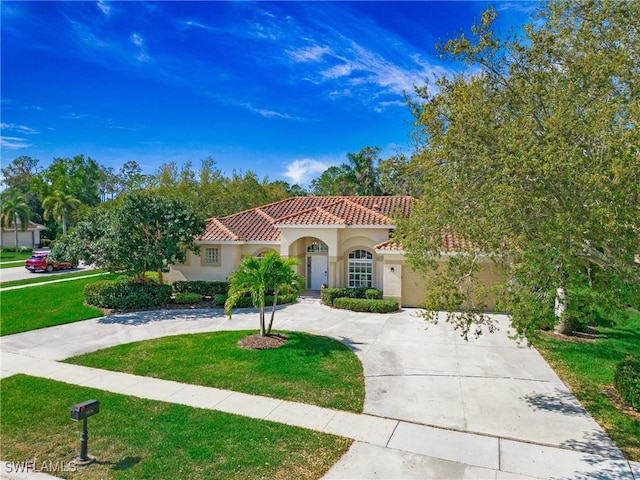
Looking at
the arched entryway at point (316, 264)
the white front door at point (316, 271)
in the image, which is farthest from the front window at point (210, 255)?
the white front door at point (316, 271)

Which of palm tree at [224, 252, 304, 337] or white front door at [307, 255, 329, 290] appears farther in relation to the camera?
white front door at [307, 255, 329, 290]

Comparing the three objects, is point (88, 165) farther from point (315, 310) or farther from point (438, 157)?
point (438, 157)

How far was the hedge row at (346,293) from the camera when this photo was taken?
2011 centimetres

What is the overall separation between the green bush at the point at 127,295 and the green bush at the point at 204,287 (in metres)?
1.86

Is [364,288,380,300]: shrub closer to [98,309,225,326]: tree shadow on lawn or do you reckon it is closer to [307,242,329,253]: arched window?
[307,242,329,253]: arched window

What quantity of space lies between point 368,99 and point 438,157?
1070 centimetres

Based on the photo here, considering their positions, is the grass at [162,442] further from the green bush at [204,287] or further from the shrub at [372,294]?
the green bush at [204,287]

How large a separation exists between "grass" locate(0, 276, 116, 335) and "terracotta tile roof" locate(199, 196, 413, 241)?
7098 mm

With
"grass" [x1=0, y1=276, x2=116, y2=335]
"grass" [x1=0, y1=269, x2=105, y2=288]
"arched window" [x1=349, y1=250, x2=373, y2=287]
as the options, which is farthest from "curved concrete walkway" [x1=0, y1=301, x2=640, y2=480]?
"grass" [x1=0, y1=269, x2=105, y2=288]

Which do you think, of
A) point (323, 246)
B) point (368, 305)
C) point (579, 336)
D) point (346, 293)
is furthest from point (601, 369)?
point (323, 246)

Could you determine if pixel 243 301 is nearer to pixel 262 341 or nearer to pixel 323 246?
pixel 323 246

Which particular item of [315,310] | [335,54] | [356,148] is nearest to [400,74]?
[335,54]

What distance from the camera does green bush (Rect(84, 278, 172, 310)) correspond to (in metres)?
18.9

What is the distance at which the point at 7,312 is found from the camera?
18.0 m
